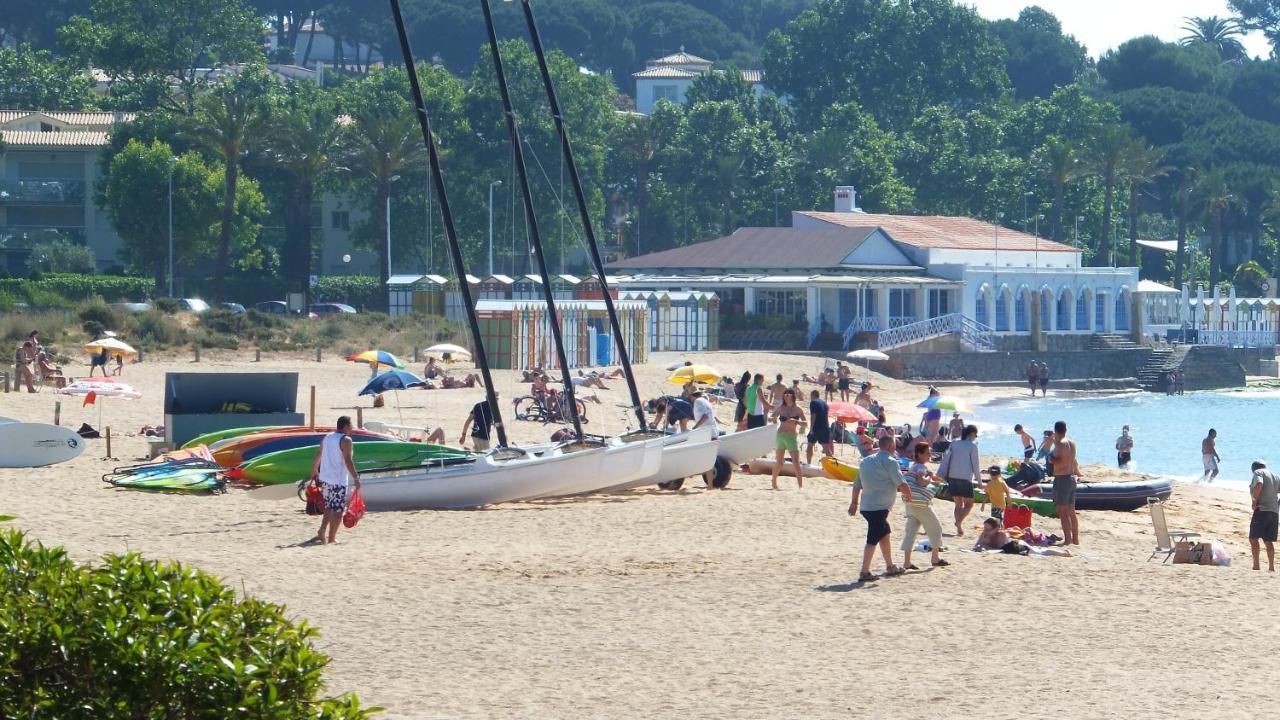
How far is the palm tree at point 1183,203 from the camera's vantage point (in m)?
85.3

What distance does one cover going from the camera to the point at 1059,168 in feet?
273

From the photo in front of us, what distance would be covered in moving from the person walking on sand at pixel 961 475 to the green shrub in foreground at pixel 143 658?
11.8 m

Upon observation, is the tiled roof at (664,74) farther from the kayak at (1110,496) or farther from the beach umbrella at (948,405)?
the kayak at (1110,496)

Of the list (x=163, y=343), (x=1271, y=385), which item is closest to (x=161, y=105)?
(x=163, y=343)

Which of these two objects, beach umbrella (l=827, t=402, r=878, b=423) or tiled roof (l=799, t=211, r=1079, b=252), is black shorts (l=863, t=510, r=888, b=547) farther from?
tiled roof (l=799, t=211, r=1079, b=252)

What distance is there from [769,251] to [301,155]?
17.1 meters

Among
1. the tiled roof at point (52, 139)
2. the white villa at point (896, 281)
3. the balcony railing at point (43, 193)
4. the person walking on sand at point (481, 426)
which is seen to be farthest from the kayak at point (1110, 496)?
the balcony railing at point (43, 193)

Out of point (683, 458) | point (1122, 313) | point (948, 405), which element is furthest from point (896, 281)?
point (683, 458)

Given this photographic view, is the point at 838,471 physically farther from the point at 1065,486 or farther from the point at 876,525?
the point at 876,525

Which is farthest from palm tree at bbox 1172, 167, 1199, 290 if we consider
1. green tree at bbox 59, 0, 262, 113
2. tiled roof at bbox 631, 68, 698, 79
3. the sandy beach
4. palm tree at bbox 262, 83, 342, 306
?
the sandy beach

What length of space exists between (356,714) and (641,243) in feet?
253

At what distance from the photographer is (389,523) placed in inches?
693

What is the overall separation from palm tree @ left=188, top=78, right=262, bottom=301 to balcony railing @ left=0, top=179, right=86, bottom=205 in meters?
11.6

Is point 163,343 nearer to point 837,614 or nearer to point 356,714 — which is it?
point 837,614
